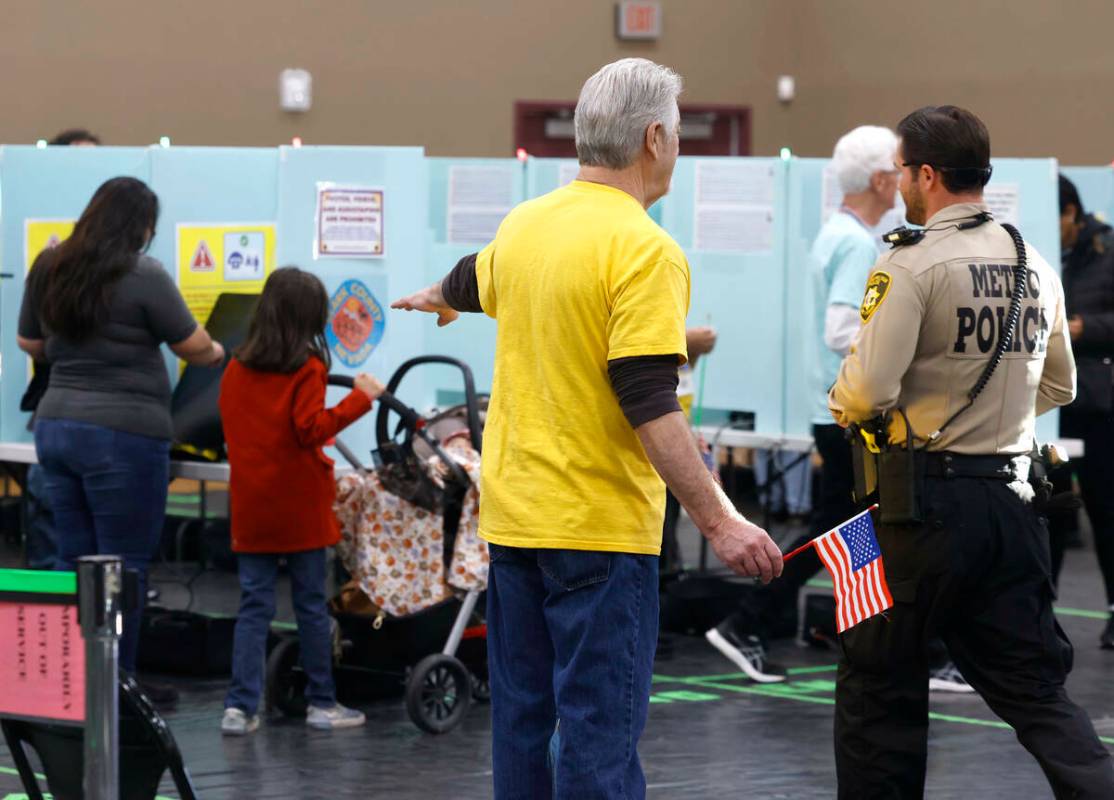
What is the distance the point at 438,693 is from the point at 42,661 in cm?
271

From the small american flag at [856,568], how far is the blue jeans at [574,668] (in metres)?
0.68

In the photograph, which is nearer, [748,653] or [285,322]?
[285,322]

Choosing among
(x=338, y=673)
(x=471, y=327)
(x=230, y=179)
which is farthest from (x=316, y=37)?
(x=338, y=673)

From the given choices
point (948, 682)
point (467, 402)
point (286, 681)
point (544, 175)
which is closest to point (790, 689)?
point (948, 682)

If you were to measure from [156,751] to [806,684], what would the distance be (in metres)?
3.47

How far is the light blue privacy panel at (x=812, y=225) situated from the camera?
7277 mm

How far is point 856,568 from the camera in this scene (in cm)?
398

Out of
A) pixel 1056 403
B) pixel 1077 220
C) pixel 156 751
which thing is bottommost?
pixel 156 751

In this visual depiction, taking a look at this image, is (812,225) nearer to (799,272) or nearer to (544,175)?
(799,272)

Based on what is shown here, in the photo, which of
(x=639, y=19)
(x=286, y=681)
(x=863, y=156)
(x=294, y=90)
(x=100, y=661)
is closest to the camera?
(x=100, y=661)

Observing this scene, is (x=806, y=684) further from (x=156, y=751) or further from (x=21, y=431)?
(x=156, y=751)

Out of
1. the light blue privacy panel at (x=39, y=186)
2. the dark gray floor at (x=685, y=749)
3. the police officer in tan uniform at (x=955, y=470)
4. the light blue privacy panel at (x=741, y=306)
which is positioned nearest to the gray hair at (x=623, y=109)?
the police officer in tan uniform at (x=955, y=470)

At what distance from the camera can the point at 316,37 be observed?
42.2ft

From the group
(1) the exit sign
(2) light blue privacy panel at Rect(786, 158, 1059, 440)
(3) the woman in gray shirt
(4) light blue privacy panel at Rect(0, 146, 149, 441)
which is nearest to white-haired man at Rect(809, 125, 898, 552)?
(2) light blue privacy panel at Rect(786, 158, 1059, 440)
